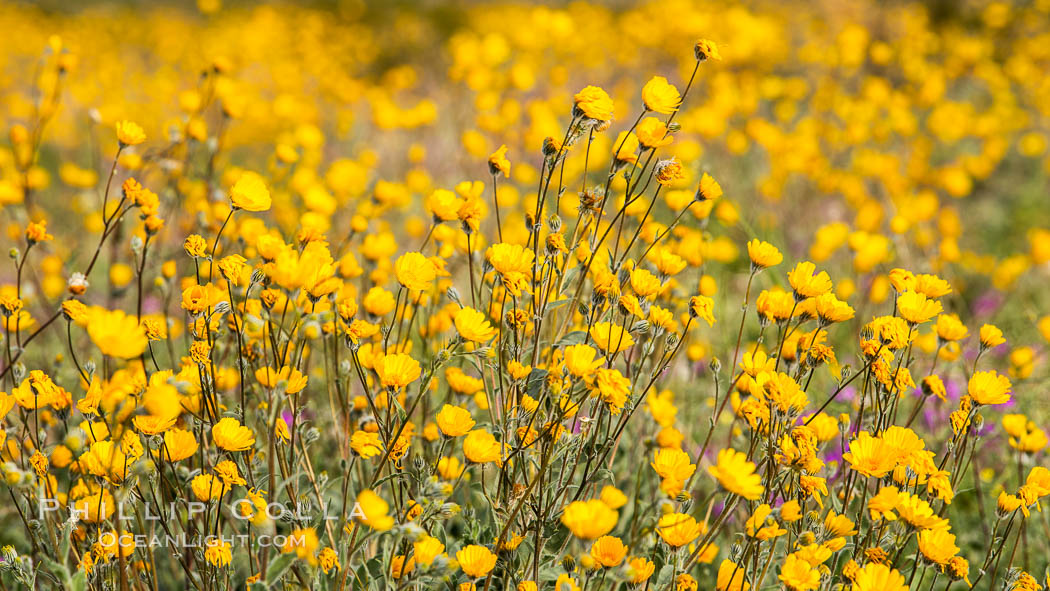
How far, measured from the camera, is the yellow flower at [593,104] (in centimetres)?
157

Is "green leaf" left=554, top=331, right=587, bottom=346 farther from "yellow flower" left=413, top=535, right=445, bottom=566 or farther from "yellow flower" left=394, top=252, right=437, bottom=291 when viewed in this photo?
"yellow flower" left=413, top=535, right=445, bottom=566

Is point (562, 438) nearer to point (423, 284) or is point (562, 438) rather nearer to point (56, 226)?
point (423, 284)

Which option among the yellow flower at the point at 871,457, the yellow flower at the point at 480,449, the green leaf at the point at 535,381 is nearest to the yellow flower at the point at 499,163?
the green leaf at the point at 535,381

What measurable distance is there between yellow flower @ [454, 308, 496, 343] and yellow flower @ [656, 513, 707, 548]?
0.50 m

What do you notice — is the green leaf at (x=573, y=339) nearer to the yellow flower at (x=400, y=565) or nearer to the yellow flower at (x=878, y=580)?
the yellow flower at (x=400, y=565)

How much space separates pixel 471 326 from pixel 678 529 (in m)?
0.56

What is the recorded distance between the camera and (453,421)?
4.90ft

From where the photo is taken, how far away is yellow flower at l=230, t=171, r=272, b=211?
1636 mm

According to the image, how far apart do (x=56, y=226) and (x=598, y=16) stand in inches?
302

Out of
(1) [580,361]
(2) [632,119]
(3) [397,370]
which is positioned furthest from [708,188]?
(2) [632,119]

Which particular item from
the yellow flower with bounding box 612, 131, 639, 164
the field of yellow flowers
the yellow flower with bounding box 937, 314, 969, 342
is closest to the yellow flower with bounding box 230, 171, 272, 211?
the field of yellow flowers

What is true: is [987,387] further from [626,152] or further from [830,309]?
[626,152]

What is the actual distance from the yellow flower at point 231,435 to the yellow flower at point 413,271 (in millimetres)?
431

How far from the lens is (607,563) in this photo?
1.40 m
